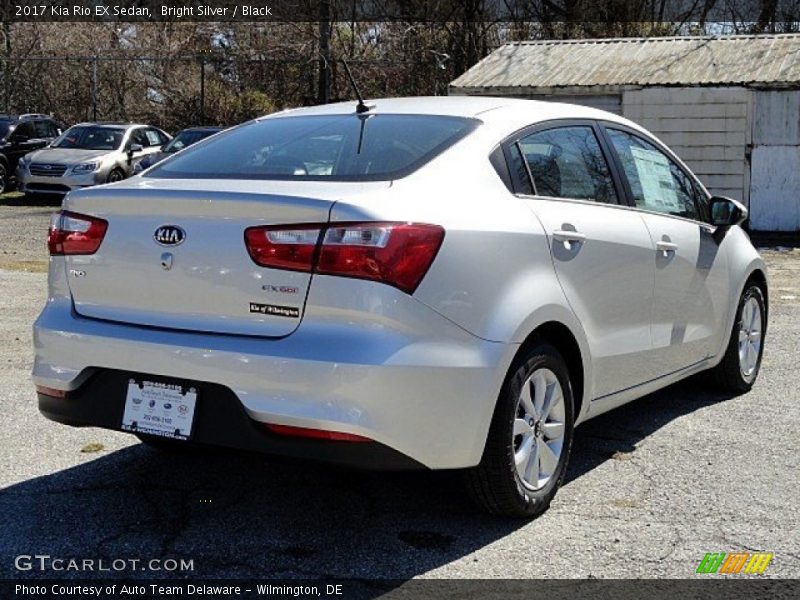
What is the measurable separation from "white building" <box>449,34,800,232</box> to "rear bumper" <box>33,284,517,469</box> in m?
14.9

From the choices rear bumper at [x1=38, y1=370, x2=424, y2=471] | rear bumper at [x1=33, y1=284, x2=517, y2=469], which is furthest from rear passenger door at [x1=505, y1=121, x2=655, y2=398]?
rear bumper at [x1=38, y1=370, x2=424, y2=471]

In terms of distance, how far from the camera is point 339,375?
364 cm

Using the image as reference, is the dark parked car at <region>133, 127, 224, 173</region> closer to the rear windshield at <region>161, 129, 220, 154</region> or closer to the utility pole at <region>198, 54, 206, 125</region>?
the rear windshield at <region>161, 129, 220, 154</region>

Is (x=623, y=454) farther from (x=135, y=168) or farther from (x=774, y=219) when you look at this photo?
(x=135, y=168)

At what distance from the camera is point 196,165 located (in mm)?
4523

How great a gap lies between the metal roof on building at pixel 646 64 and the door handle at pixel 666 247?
42.7ft

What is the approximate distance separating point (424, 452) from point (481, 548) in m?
0.51

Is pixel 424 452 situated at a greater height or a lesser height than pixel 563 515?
greater

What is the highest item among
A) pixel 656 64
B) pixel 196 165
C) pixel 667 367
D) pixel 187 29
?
pixel 187 29

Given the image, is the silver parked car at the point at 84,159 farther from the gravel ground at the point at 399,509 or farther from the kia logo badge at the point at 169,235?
the kia logo badge at the point at 169,235

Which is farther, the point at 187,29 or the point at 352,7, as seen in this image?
the point at 187,29

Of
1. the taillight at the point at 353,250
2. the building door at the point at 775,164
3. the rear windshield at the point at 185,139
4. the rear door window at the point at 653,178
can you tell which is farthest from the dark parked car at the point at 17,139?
the taillight at the point at 353,250

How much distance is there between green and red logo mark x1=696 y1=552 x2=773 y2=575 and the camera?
388 centimetres

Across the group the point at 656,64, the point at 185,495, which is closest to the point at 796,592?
the point at 185,495
